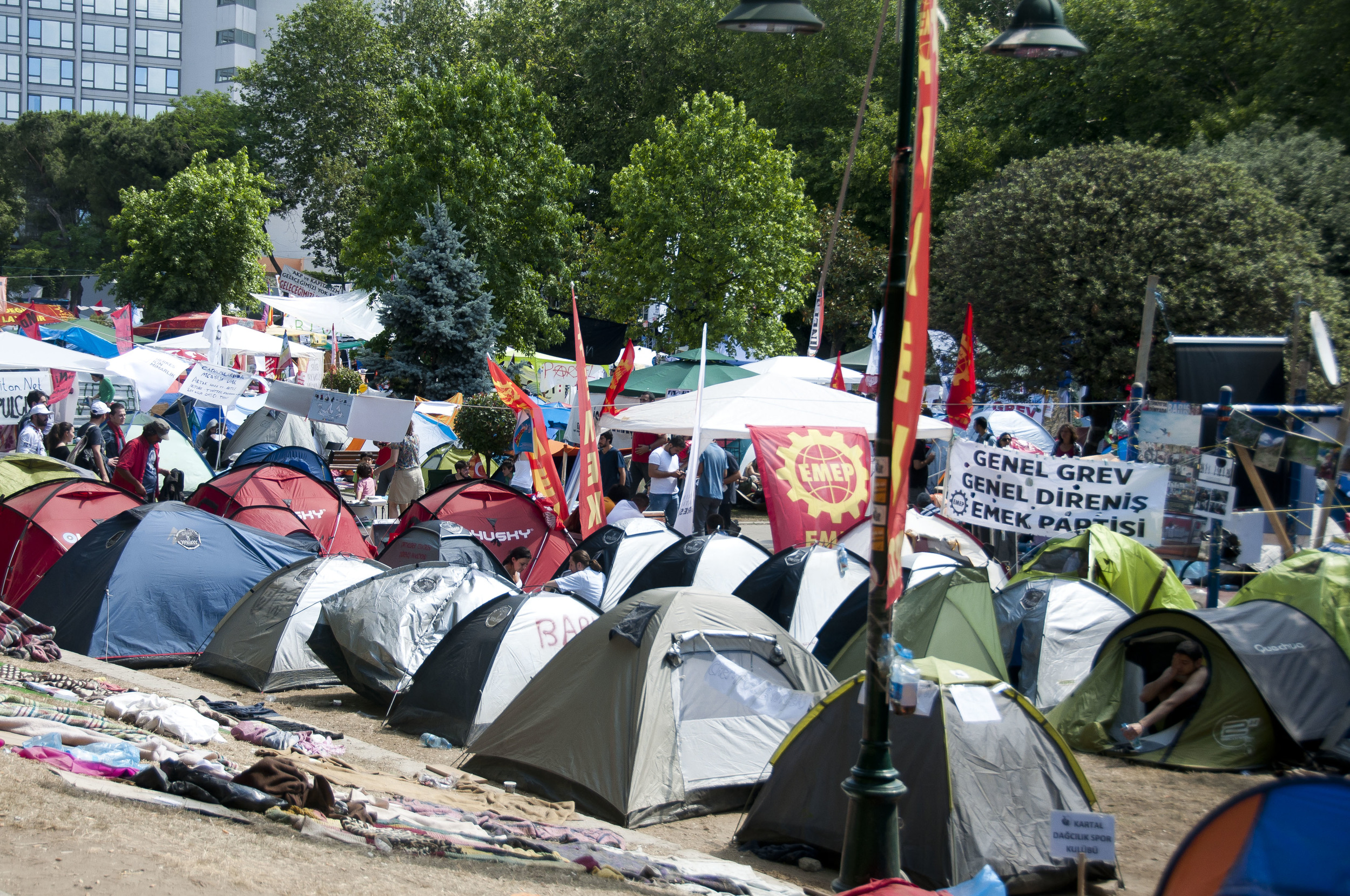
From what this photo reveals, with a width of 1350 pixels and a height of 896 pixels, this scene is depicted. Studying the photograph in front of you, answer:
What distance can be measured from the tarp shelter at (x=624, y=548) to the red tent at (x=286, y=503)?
3.28 m

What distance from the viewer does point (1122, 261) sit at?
19516 mm

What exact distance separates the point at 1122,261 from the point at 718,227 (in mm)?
11141

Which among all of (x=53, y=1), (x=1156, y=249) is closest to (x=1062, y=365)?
(x=1156, y=249)

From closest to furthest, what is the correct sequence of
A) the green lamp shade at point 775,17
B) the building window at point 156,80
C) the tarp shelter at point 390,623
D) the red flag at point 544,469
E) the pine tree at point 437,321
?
the green lamp shade at point 775,17
the tarp shelter at point 390,623
the red flag at point 544,469
the pine tree at point 437,321
the building window at point 156,80

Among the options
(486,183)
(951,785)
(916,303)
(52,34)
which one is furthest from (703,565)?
(52,34)

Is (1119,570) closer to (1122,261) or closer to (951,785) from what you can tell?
(951,785)

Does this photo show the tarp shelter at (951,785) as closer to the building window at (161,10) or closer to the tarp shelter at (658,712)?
the tarp shelter at (658,712)

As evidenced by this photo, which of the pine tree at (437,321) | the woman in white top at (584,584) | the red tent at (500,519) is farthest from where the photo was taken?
the pine tree at (437,321)

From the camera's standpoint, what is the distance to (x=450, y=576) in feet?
33.0

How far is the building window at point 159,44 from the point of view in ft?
309

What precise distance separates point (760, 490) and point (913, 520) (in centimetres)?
783

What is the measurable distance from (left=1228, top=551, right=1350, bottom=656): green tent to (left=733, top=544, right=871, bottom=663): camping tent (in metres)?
3.27

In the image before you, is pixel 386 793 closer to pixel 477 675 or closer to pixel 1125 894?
pixel 477 675

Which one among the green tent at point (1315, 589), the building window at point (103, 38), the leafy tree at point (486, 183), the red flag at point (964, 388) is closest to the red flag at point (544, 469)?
the red flag at point (964, 388)
